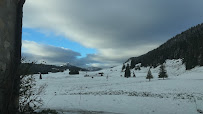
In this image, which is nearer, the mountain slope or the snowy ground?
the snowy ground

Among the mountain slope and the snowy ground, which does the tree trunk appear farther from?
the mountain slope

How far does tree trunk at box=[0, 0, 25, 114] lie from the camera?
551cm

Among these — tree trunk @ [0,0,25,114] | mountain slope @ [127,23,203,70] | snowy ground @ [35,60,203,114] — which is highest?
mountain slope @ [127,23,203,70]

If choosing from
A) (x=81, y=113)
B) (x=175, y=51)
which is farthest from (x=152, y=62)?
(x=81, y=113)

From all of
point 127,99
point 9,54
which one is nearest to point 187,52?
point 127,99

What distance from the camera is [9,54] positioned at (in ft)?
19.4

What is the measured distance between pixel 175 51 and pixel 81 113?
122 m

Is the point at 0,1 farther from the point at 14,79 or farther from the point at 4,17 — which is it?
the point at 14,79

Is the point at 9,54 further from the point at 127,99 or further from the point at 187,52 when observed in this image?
the point at 187,52

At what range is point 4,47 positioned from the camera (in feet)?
18.6

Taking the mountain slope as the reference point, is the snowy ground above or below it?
below

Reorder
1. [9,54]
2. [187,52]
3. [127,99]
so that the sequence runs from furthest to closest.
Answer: [187,52] < [127,99] < [9,54]

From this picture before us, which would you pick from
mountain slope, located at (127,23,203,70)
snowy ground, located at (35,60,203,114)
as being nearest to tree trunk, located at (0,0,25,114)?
snowy ground, located at (35,60,203,114)

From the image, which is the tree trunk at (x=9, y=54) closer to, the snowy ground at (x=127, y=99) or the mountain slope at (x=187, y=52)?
the snowy ground at (x=127, y=99)
